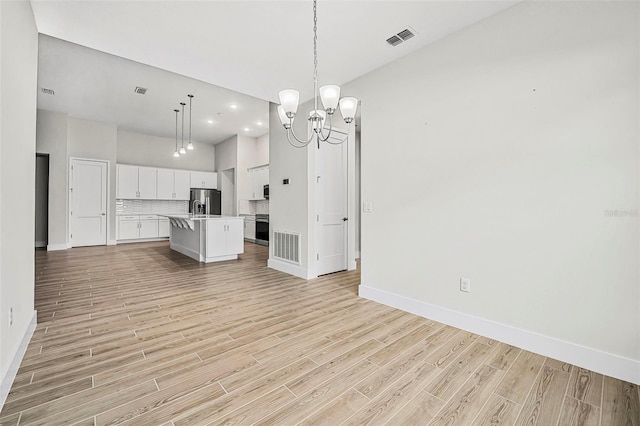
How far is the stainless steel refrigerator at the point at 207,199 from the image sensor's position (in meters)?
8.82

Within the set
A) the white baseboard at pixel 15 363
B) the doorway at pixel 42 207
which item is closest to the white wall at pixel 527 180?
the white baseboard at pixel 15 363

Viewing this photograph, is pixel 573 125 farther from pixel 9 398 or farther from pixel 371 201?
pixel 9 398

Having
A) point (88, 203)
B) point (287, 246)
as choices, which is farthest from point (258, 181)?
point (88, 203)

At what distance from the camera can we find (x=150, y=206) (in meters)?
8.63

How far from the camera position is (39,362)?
1.95 m

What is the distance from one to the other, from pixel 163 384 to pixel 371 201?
102 inches

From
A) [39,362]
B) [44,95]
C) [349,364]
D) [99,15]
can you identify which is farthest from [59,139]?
[349,364]

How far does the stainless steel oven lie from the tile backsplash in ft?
9.19

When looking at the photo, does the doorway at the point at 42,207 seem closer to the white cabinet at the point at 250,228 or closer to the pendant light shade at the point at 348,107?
the white cabinet at the point at 250,228

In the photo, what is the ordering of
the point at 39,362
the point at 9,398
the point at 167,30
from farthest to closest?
the point at 167,30
the point at 39,362
the point at 9,398

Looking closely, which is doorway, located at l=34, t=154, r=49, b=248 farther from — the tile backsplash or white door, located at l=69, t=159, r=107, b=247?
the tile backsplash

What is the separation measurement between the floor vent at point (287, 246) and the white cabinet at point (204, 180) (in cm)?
541

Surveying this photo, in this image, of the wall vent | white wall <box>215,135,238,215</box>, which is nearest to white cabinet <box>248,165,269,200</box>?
white wall <box>215,135,238,215</box>

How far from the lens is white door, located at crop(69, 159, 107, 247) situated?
6934 millimetres
